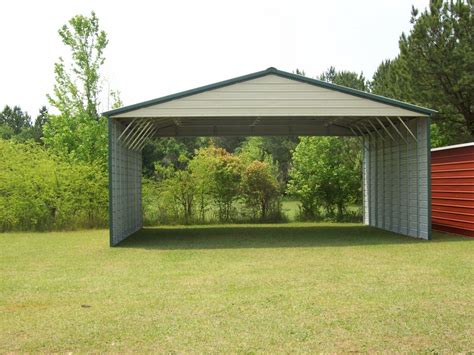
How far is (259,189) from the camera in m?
20.6

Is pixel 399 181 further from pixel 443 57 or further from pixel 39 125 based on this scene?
pixel 39 125

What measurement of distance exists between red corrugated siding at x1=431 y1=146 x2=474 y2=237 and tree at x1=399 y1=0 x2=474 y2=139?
518 cm

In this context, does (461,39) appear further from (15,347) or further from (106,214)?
(15,347)

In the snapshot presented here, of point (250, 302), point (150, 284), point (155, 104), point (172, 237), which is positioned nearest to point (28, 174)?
point (172, 237)

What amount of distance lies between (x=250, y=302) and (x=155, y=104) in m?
7.22

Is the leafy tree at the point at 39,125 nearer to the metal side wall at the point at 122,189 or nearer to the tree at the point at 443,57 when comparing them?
the metal side wall at the point at 122,189

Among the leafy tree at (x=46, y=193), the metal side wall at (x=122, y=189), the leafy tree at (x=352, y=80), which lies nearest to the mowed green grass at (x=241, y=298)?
the metal side wall at (x=122, y=189)

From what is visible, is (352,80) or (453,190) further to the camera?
(352,80)

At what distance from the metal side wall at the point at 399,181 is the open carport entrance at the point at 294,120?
2 centimetres

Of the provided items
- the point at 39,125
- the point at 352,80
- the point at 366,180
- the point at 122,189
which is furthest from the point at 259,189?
the point at 39,125

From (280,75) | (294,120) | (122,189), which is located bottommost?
(122,189)

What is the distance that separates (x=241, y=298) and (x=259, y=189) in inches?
542

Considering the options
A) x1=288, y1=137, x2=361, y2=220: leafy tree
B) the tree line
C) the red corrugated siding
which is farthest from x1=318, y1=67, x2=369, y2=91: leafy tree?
the red corrugated siding

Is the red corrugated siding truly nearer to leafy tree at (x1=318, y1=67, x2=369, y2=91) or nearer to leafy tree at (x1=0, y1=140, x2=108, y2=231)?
leafy tree at (x1=0, y1=140, x2=108, y2=231)
